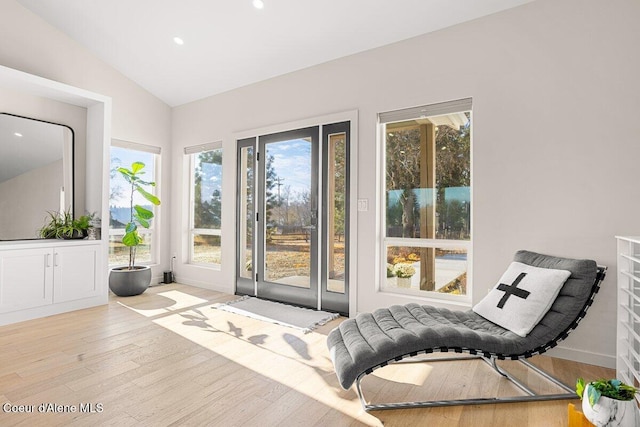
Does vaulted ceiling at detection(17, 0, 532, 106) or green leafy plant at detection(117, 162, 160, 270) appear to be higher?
vaulted ceiling at detection(17, 0, 532, 106)

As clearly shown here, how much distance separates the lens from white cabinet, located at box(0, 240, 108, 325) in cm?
339

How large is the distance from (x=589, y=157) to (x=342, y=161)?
2.09 meters

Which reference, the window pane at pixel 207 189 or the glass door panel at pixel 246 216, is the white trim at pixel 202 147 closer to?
the window pane at pixel 207 189

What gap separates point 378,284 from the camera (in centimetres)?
354

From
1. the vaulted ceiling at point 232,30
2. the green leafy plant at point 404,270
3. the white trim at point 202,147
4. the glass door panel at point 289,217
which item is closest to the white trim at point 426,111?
the vaulted ceiling at point 232,30

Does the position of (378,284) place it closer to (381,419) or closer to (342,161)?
(342,161)

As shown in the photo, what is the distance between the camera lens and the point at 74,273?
3852 mm

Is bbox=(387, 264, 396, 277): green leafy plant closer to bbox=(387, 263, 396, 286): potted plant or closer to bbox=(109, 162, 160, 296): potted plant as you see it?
bbox=(387, 263, 396, 286): potted plant

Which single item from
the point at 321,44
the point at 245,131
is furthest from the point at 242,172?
the point at 321,44

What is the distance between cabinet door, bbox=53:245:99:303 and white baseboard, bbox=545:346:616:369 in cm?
453

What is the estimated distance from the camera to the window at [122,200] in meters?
4.77

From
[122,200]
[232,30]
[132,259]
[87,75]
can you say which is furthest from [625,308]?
[87,75]

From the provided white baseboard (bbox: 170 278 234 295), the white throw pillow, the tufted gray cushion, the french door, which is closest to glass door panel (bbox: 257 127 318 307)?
the french door

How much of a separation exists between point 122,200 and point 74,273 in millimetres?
1293
